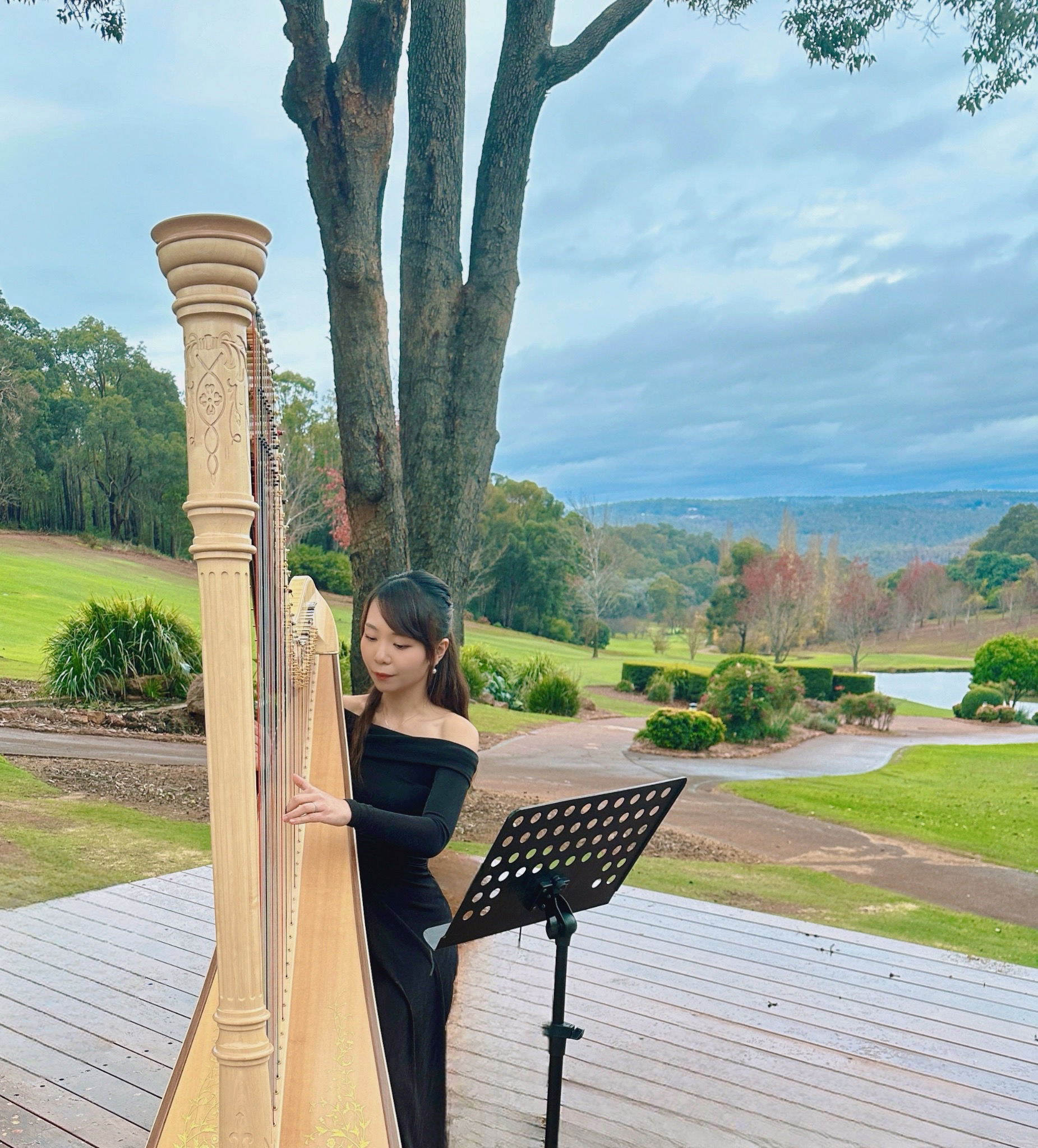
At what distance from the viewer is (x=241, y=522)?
3.50ft

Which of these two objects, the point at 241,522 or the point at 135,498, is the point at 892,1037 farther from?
the point at 135,498

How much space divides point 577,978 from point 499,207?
11.0ft

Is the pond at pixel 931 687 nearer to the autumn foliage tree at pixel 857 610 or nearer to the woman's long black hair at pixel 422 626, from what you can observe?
the autumn foliage tree at pixel 857 610

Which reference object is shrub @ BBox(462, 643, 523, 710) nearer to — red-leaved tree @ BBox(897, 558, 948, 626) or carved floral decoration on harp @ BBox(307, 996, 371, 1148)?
carved floral decoration on harp @ BBox(307, 996, 371, 1148)

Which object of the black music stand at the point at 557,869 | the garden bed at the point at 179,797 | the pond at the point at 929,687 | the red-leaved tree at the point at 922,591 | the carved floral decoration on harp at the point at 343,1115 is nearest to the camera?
the carved floral decoration on harp at the point at 343,1115

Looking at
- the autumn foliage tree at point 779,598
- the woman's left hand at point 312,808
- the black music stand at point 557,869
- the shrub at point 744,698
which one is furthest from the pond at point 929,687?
the woman's left hand at point 312,808

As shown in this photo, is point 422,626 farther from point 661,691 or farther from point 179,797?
point 661,691

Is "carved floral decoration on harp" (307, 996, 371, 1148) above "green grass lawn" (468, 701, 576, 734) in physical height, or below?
above

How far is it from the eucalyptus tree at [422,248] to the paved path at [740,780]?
3214mm

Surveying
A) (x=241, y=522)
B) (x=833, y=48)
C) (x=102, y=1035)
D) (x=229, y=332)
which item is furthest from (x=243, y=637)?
(x=833, y=48)

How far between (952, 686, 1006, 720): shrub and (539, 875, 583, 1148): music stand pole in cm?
1664

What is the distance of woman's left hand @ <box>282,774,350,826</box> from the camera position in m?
1.60

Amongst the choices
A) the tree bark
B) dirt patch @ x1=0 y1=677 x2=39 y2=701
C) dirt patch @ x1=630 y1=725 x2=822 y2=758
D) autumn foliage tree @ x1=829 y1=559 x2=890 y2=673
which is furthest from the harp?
autumn foliage tree @ x1=829 y1=559 x2=890 y2=673

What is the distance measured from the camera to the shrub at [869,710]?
14.5 meters
